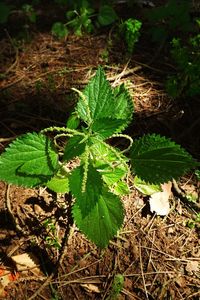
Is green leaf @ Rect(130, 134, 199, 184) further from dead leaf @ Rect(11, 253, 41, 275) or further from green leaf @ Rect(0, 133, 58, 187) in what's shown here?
dead leaf @ Rect(11, 253, 41, 275)

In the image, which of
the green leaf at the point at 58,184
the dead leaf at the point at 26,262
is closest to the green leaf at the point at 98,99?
the green leaf at the point at 58,184

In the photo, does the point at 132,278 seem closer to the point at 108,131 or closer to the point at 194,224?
the point at 194,224

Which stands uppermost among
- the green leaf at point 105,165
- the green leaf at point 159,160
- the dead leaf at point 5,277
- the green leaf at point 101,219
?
the green leaf at point 159,160

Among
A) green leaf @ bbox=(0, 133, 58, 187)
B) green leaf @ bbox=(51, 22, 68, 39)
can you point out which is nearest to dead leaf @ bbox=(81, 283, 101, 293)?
green leaf @ bbox=(0, 133, 58, 187)

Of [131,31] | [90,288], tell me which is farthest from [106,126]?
[131,31]

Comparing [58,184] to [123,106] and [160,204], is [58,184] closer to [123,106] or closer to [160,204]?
[123,106]

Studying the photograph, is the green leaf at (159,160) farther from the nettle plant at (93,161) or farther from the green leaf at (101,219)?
the green leaf at (101,219)
